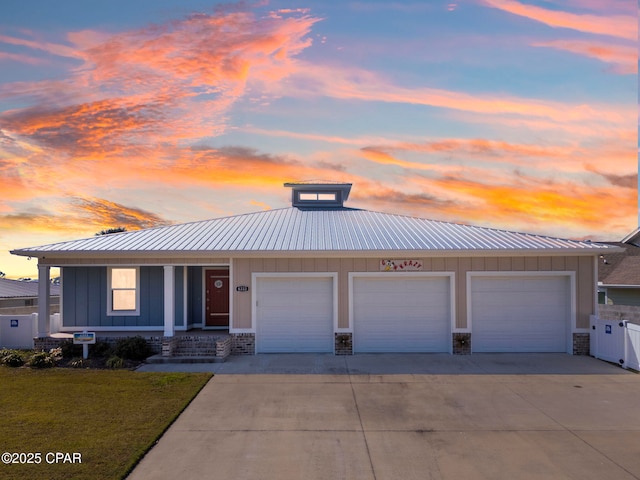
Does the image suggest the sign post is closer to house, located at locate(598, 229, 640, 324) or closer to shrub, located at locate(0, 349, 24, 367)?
shrub, located at locate(0, 349, 24, 367)

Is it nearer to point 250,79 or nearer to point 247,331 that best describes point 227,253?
point 247,331

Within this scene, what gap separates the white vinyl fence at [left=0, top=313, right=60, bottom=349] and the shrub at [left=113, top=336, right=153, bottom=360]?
3921 millimetres

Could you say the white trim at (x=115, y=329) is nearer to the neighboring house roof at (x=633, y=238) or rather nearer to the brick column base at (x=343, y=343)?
the brick column base at (x=343, y=343)

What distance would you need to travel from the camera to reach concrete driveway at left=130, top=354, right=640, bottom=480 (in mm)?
6594

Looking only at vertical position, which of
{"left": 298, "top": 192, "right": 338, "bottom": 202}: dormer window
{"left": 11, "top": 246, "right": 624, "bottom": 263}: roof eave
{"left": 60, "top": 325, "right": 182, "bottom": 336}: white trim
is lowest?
{"left": 60, "top": 325, "right": 182, "bottom": 336}: white trim

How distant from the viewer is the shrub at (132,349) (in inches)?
551

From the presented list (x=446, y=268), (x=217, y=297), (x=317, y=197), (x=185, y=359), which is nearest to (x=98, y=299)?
(x=217, y=297)

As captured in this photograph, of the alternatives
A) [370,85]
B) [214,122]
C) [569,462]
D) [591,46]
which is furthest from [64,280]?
[591,46]

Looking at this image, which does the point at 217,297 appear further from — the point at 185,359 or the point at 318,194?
the point at 318,194

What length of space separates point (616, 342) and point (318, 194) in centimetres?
1325

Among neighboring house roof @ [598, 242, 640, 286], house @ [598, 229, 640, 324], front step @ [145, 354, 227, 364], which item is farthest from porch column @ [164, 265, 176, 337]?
neighboring house roof @ [598, 242, 640, 286]

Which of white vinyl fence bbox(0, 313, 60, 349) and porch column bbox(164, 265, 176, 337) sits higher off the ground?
porch column bbox(164, 265, 176, 337)

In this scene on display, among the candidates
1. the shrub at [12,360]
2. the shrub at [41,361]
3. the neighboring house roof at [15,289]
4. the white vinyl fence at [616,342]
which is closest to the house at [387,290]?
the white vinyl fence at [616,342]

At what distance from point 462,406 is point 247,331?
739cm
